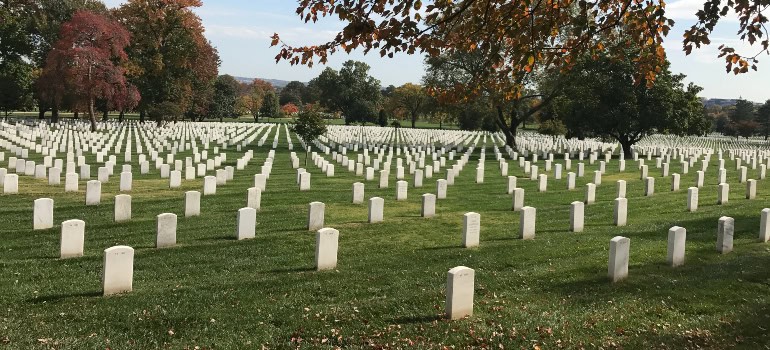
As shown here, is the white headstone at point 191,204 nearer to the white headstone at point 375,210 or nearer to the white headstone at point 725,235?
the white headstone at point 375,210

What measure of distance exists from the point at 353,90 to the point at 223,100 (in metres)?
25.4

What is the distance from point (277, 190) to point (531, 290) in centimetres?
1201

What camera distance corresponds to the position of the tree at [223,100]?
3499 inches

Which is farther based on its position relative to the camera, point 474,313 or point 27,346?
point 474,313

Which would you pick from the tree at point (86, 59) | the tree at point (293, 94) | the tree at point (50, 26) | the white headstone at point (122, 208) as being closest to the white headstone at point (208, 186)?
the white headstone at point (122, 208)

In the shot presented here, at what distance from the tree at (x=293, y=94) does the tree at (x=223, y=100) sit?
45557 mm

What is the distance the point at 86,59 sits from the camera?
44469mm

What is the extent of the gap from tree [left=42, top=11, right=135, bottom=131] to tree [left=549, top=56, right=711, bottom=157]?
34.4m

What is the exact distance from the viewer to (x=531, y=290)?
7965 millimetres

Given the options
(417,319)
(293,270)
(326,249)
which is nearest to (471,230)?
(326,249)

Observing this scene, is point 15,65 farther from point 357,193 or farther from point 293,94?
point 293,94

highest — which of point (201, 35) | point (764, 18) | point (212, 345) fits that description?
point (201, 35)

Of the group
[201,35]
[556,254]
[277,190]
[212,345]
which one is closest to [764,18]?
[556,254]

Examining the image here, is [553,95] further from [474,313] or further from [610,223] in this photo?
[474,313]
